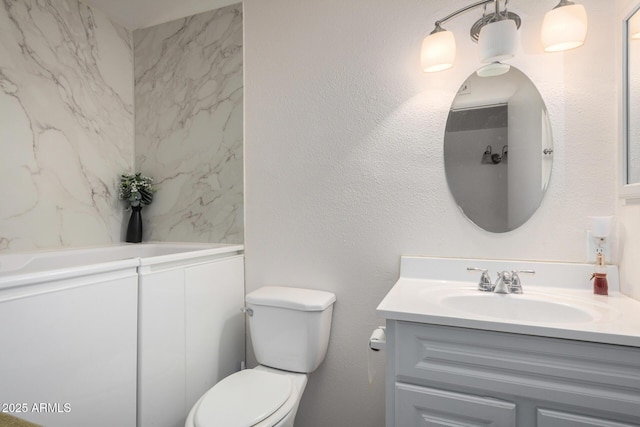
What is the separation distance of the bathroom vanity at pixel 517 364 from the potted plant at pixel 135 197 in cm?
165

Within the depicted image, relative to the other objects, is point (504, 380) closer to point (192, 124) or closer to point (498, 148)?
point (498, 148)

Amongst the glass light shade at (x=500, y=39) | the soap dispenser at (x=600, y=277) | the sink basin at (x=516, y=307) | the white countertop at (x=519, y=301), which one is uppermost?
the glass light shade at (x=500, y=39)

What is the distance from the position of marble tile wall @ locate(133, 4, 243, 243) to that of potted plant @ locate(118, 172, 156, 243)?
6cm

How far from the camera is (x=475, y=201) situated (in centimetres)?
147

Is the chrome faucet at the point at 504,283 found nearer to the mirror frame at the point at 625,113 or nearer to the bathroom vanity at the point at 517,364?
the bathroom vanity at the point at 517,364

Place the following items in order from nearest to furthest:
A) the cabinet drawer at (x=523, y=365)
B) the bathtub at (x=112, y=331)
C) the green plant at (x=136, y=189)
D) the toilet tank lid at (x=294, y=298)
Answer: the cabinet drawer at (x=523, y=365) < the bathtub at (x=112, y=331) < the toilet tank lid at (x=294, y=298) < the green plant at (x=136, y=189)

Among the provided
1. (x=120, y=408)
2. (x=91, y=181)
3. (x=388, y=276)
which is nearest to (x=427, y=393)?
(x=388, y=276)

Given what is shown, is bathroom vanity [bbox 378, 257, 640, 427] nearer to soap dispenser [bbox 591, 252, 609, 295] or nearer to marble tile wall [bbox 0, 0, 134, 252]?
soap dispenser [bbox 591, 252, 609, 295]

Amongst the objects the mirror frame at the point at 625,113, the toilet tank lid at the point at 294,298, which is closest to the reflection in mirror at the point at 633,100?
the mirror frame at the point at 625,113

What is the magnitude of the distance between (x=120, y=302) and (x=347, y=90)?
134 centimetres

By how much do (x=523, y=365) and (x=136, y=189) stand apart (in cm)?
209

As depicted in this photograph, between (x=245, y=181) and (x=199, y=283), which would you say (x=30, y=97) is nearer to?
(x=245, y=181)

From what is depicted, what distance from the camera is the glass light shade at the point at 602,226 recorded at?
4.04ft

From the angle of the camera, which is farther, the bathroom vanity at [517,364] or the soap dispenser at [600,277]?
the soap dispenser at [600,277]
